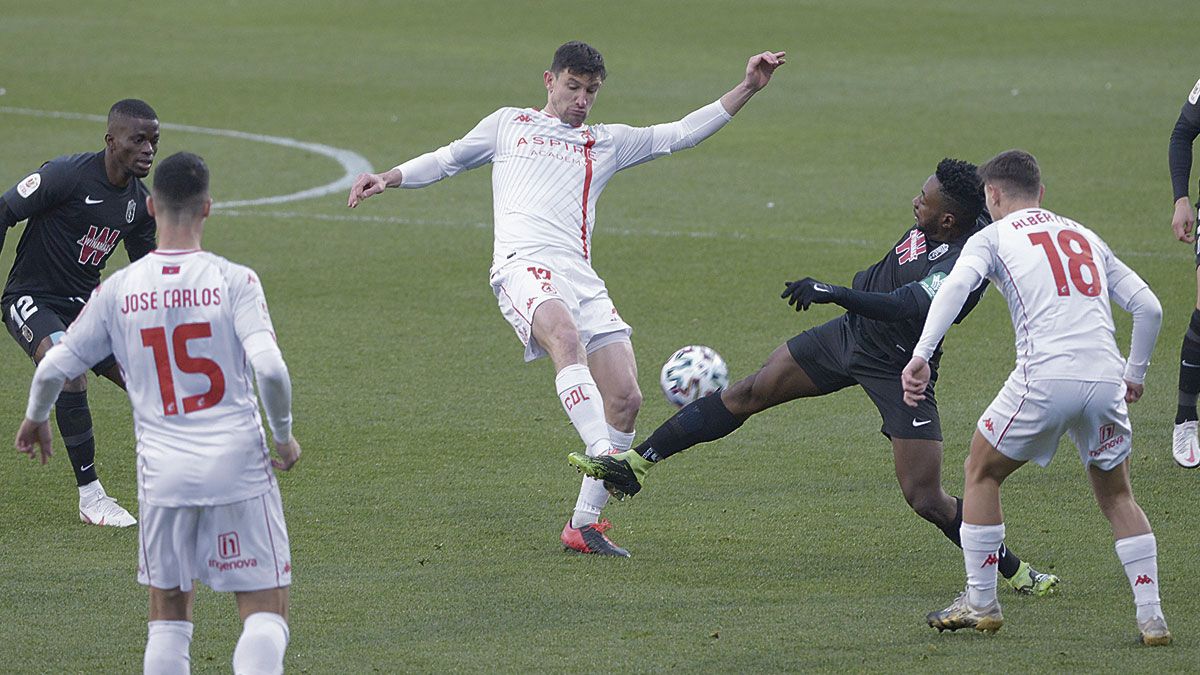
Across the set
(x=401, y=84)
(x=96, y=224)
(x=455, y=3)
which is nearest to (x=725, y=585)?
(x=96, y=224)

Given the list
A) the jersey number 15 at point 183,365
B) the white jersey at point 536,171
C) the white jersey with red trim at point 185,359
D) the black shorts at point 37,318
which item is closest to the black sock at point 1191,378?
the white jersey at point 536,171

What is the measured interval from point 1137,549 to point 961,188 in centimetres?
177

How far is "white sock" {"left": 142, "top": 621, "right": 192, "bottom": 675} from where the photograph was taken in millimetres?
4996

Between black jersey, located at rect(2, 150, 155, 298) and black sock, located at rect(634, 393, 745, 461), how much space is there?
2.82 m

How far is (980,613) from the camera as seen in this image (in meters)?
6.23

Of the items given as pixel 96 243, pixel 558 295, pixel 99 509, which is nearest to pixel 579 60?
pixel 558 295

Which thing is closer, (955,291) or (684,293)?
(955,291)

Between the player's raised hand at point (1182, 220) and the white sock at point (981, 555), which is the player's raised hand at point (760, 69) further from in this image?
the white sock at point (981, 555)

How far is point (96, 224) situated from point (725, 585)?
3684 mm

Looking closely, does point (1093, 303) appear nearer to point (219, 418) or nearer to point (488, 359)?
point (219, 418)

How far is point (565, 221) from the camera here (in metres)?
7.94

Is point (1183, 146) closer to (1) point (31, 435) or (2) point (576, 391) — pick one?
(2) point (576, 391)

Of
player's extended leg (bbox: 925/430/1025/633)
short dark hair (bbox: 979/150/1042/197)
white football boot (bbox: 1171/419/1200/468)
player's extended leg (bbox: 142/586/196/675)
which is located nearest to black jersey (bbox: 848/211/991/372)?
short dark hair (bbox: 979/150/1042/197)

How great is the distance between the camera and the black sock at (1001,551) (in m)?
6.86
